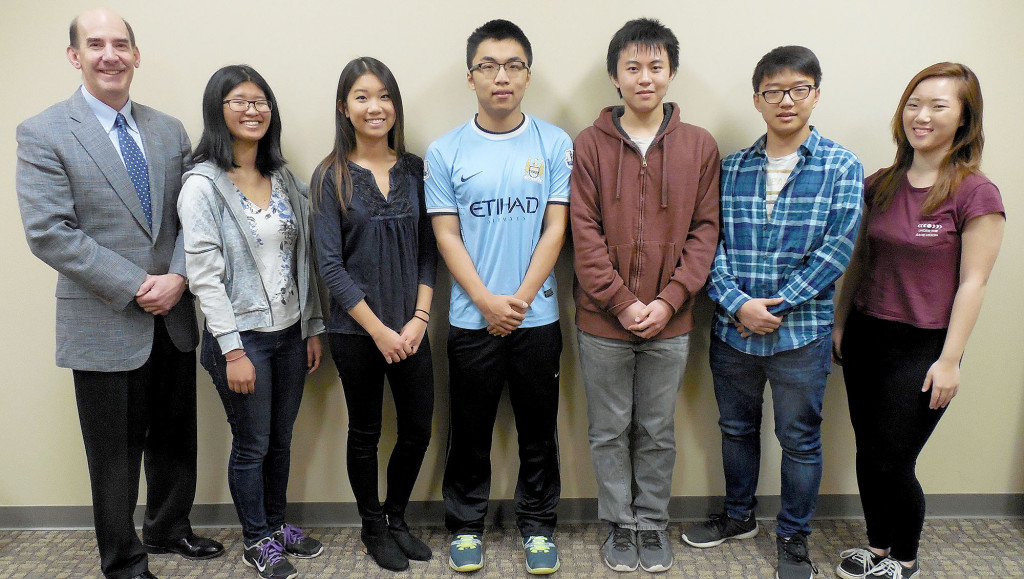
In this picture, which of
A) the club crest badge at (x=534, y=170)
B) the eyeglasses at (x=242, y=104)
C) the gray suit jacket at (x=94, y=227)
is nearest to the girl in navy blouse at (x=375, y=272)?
the eyeglasses at (x=242, y=104)

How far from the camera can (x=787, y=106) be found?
183 cm

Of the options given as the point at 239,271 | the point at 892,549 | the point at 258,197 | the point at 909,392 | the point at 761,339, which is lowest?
the point at 892,549

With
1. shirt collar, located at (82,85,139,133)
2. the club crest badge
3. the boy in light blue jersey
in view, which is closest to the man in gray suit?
shirt collar, located at (82,85,139,133)

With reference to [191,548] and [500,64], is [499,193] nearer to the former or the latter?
[500,64]

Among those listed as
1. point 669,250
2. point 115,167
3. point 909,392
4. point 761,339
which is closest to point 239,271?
point 115,167

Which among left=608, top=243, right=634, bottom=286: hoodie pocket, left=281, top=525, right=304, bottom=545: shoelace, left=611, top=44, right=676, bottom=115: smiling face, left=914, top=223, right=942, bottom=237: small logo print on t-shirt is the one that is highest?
left=611, top=44, right=676, bottom=115: smiling face

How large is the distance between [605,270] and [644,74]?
23.0 inches

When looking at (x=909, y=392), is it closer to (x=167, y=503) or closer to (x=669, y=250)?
(x=669, y=250)

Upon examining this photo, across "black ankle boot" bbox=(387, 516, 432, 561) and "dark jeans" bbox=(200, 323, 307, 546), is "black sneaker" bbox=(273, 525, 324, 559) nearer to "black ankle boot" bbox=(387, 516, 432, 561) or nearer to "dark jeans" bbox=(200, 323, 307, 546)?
"dark jeans" bbox=(200, 323, 307, 546)

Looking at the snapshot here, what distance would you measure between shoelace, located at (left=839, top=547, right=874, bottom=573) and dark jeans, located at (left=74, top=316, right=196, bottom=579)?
7.04 feet

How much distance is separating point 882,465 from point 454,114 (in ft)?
5.66

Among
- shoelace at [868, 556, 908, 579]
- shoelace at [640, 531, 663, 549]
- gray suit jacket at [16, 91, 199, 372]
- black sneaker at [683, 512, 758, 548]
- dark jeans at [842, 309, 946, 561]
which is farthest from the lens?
black sneaker at [683, 512, 758, 548]

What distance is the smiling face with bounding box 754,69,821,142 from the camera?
1.82 m

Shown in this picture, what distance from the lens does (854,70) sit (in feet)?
7.00
